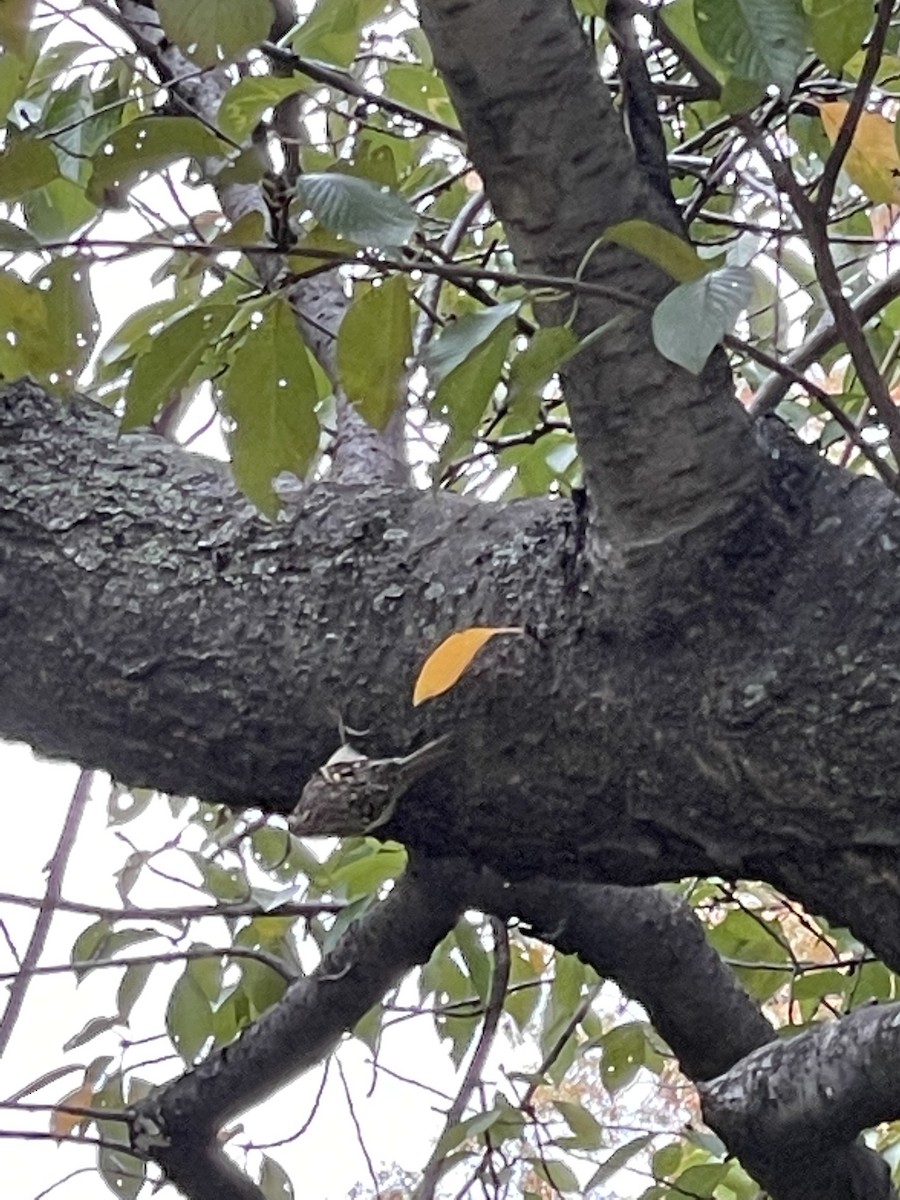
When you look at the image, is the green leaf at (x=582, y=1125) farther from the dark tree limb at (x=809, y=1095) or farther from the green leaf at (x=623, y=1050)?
the dark tree limb at (x=809, y=1095)

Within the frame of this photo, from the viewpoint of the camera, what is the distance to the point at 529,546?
1.76 feet

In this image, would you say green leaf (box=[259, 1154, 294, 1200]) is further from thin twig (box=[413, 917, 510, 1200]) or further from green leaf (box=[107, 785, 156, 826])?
green leaf (box=[107, 785, 156, 826])

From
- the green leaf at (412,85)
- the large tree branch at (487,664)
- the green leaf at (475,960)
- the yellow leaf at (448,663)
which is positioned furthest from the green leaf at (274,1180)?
the green leaf at (412,85)

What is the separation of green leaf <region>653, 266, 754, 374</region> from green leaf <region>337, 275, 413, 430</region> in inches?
3.3

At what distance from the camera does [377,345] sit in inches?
16.8

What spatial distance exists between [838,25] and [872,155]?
0.33 feet

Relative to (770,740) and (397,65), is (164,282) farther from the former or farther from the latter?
(770,740)

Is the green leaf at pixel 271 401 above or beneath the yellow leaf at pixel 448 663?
above

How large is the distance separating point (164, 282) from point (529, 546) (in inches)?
15.9

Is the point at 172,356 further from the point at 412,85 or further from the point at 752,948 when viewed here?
the point at 752,948

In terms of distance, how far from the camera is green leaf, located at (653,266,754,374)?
36cm

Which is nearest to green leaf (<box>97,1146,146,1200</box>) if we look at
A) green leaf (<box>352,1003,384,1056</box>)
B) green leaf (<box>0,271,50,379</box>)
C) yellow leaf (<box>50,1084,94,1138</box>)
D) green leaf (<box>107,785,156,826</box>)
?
yellow leaf (<box>50,1084,94,1138</box>)

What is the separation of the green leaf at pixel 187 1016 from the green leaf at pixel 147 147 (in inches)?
18.6

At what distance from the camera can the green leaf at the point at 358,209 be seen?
1.27 ft
